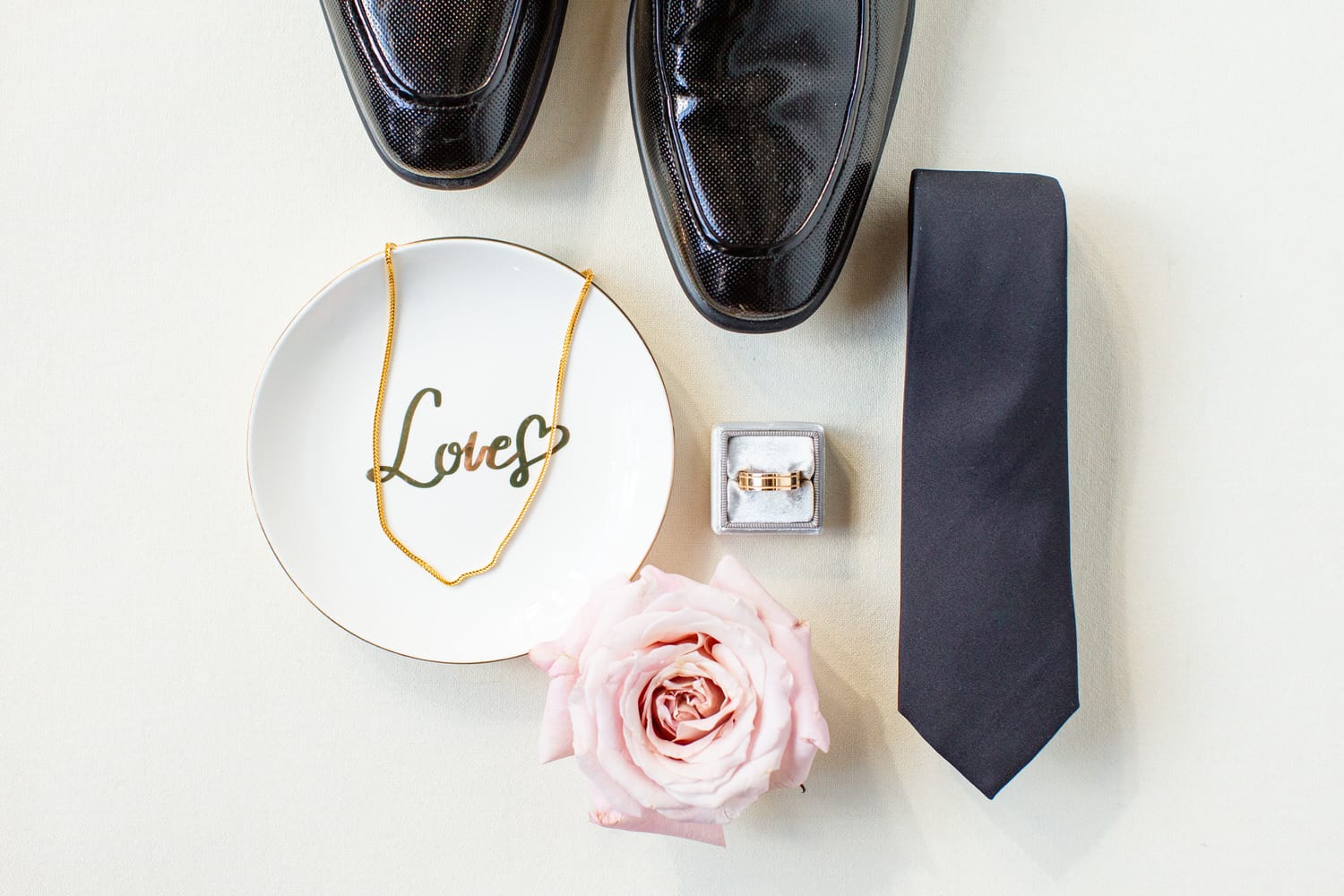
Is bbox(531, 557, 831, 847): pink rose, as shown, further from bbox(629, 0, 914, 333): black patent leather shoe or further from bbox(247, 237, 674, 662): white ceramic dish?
bbox(629, 0, 914, 333): black patent leather shoe

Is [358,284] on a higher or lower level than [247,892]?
higher

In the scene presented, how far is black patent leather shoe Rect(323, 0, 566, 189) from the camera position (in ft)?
1.59

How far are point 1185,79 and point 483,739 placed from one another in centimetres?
65

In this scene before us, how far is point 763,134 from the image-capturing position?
1.66 feet

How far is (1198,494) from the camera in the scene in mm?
584

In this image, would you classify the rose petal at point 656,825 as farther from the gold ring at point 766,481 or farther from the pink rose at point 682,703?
the gold ring at point 766,481

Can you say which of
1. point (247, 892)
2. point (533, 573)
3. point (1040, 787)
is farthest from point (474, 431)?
point (1040, 787)

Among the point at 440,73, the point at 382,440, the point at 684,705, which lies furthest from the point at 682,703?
the point at 440,73

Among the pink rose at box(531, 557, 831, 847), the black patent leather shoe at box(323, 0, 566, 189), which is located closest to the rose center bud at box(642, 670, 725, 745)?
the pink rose at box(531, 557, 831, 847)

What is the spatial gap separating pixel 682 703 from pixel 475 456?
0.21m

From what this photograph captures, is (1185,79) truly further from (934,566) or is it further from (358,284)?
(358,284)

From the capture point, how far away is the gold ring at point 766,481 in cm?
53

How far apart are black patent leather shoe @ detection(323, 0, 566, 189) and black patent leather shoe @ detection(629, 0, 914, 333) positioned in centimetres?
9

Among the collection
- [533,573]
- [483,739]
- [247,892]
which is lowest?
[247,892]
